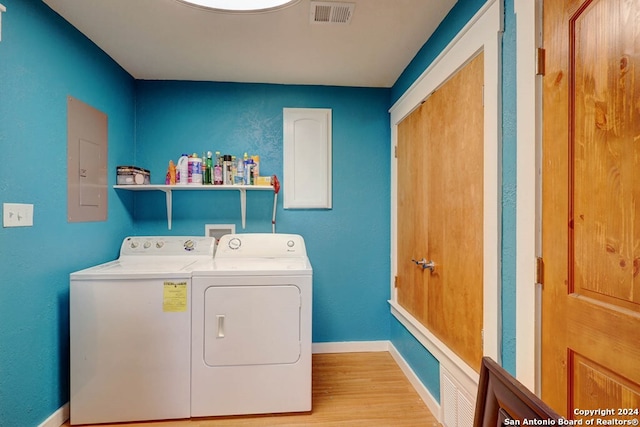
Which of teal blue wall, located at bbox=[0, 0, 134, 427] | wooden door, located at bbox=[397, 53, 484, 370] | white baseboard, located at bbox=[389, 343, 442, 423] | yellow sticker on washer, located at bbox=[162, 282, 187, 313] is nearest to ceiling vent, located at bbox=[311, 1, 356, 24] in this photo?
wooden door, located at bbox=[397, 53, 484, 370]

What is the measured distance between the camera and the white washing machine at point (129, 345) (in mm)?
1862

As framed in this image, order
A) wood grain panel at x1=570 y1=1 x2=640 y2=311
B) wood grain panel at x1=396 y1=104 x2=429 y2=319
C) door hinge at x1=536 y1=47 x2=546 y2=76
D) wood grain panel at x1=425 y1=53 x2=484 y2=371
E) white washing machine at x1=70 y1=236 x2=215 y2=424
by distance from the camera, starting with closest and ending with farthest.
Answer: wood grain panel at x1=570 y1=1 x2=640 y2=311, door hinge at x1=536 y1=47 x2=546 y2=76, wood grain panel at x1=425 y1=53 x2=484 y2=371, white washing machine at x1=70 y1=236 x2=215 y2=424, wood grain panel at x1=396 y1=104 x2=429 y2=319

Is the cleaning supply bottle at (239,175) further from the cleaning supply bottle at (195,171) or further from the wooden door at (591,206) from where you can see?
the wooden door at (591,206)

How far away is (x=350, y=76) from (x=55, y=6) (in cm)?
189

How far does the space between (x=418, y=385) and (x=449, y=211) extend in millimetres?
1246

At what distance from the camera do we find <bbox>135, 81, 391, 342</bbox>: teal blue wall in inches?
108

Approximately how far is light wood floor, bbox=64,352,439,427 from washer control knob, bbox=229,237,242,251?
110cm

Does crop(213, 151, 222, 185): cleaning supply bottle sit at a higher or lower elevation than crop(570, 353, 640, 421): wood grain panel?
higher

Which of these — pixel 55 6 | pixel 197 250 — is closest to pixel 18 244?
pixel 197 250

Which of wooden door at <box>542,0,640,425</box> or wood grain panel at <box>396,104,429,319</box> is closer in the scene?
wooden door at <box>542,0,640,425</box>

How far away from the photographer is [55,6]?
69.6 inches

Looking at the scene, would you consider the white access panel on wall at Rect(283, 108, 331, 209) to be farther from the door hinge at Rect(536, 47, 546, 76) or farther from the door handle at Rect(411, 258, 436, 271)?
the door hinge at Rect(536, 47, 546, 76)

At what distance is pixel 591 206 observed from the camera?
3.10 ft

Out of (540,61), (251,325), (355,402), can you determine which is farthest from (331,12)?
(355,402)
